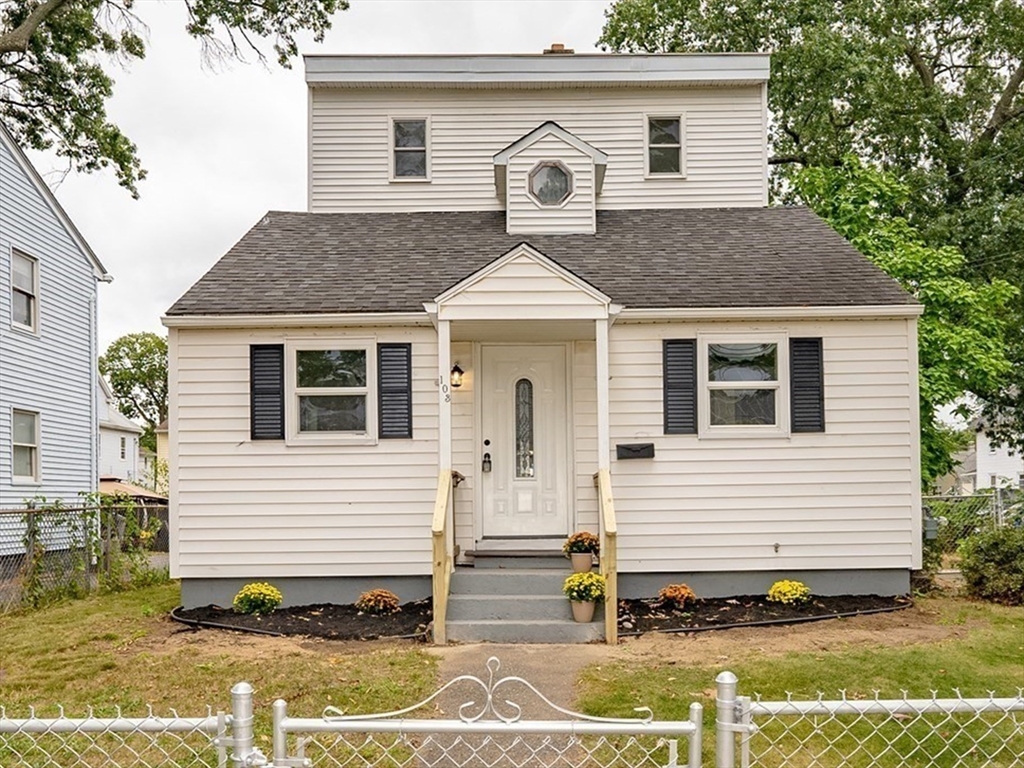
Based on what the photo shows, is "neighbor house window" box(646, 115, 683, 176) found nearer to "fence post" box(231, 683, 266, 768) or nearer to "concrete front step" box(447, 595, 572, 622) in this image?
"concrete front step" box(447, 595, 572, 622)

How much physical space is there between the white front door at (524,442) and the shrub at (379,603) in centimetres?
140

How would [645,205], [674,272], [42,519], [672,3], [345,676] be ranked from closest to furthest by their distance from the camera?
[345,676]
[674,272]
[42,519]
[645,205]
[672,3]

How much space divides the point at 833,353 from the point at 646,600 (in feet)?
11.1

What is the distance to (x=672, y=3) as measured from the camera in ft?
67.3

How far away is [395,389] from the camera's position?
9.34 m

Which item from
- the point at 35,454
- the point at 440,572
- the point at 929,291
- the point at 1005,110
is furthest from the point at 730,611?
the point at 1005,110

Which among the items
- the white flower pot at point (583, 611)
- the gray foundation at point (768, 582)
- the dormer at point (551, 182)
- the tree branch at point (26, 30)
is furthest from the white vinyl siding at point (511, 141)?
the tree branch at point (26, 30)

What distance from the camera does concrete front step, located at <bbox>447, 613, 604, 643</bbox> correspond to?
7.83 metres

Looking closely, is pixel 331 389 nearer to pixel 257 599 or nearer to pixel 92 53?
pixel 257 599

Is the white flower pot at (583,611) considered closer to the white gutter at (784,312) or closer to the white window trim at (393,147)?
the white gutter at (784,312)

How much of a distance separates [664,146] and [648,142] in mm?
243

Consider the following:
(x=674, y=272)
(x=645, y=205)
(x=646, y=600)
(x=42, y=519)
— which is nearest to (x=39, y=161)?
(x=42, y=519)

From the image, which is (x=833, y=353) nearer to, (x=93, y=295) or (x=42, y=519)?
(x=42, y=519)

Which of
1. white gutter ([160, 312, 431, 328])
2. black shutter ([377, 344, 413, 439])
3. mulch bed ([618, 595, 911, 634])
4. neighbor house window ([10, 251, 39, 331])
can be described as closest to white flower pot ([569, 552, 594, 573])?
mulch bed ([618, 595, 911, 634])
